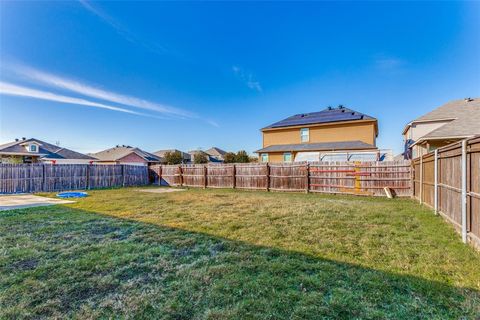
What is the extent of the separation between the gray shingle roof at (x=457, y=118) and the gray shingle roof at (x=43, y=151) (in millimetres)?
34136

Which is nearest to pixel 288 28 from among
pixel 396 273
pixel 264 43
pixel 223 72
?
pixel 264 43

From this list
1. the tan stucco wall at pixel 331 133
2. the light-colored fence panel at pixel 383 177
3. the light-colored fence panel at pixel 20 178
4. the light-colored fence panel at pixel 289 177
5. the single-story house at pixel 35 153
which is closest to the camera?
the light-colored fence panel at pixel 383 177

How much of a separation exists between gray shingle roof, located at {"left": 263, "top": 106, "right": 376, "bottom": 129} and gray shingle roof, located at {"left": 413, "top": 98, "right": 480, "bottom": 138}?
3.77 meters

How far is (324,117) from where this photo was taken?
19.2 meters

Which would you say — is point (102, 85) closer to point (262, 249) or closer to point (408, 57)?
point (262, 249)

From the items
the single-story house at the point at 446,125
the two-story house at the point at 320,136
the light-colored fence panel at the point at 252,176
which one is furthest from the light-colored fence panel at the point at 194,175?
the single-story house at the point at 446,125

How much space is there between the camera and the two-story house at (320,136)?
16391mm

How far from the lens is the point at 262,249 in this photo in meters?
3.52

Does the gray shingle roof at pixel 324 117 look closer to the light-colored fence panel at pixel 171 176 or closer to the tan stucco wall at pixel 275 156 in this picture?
the tan stucco wall at pixel 275 156

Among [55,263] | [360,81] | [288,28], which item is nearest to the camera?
[55,263]

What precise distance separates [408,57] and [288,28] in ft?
21.3

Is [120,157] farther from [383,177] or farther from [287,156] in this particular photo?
[383,177]

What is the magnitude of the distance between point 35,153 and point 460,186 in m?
33.6

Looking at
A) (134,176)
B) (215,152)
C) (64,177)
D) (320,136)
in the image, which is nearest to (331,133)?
(320,136)
